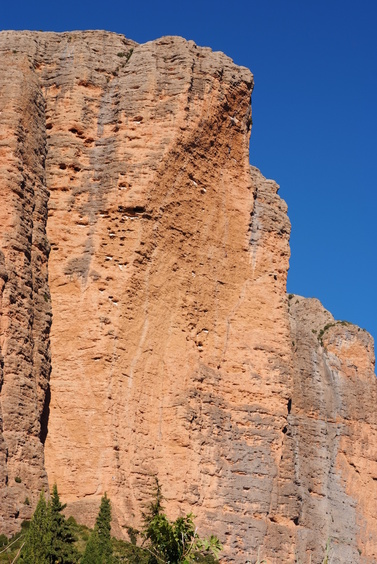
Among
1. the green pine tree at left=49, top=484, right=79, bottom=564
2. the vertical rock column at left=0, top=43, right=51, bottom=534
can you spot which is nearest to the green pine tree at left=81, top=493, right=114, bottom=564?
the green pine tree at left=49, top=484, right=79, bottom=564

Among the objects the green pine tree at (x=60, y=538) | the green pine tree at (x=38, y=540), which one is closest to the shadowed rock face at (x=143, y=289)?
the green pine tree at (x=60, y=538)

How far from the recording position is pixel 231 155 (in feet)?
149

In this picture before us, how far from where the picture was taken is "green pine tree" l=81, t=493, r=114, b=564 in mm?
34953

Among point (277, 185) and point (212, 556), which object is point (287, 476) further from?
point (277, 185)

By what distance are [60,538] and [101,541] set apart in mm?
1601

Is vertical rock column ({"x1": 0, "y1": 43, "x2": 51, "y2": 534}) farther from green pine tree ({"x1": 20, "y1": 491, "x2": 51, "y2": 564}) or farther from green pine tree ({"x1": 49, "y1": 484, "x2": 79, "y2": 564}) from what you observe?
green pine tree ({"x1": 20, "y1": 491, "x2": 51, "y2": 564})

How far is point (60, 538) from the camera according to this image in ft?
114

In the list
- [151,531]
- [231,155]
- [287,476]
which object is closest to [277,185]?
[231,155]

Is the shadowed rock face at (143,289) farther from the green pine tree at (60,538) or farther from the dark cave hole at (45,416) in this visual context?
the green pine tree at (60,538)

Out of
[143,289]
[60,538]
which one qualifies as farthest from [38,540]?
[143,289]

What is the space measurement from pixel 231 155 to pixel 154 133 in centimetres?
349

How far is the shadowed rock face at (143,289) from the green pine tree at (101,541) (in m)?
0.82

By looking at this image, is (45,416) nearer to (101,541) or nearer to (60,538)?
(101,541)

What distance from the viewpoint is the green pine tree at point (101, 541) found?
34953 millimetres
